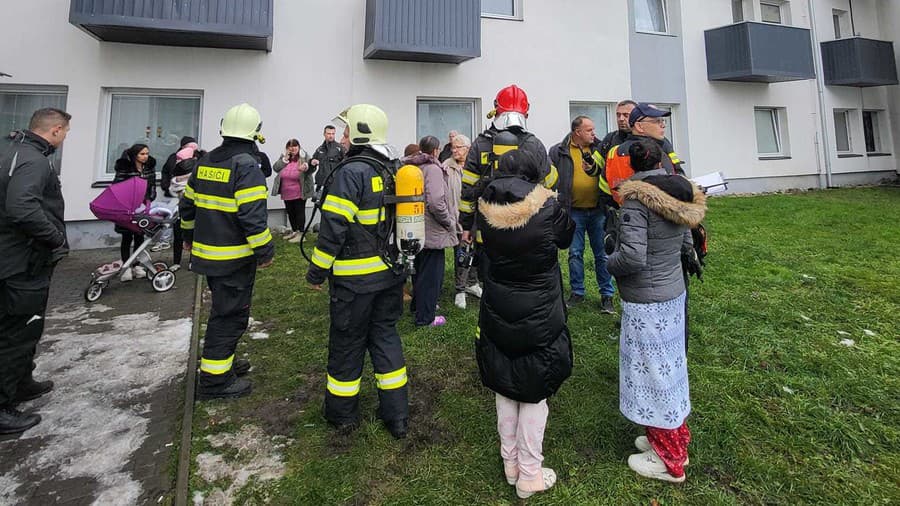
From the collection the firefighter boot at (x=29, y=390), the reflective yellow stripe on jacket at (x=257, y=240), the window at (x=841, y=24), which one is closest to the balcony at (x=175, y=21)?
the reflective yellow stripe on jacket at (x=257, y=240)

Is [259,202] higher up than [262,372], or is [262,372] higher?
[259,202]

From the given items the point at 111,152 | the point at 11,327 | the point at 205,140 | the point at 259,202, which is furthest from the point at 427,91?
the point at 11,327

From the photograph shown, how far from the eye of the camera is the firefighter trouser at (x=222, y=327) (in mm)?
3188

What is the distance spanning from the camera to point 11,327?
2939 millimetres

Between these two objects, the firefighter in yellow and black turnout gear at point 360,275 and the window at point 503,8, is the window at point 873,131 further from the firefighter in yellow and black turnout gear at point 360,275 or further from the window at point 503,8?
the firefighter in yellow and black turnout gear at point 360,275

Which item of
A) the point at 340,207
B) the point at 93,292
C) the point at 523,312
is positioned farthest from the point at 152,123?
the point at 523,312

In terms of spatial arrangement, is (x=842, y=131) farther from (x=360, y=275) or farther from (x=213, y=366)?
(x=213, y=366)

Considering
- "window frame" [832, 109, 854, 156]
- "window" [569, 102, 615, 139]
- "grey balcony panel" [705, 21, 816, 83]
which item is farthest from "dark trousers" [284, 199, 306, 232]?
"window frame" [832, 109, 854, 156]

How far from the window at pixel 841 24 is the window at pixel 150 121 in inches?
767

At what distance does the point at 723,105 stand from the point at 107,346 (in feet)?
48.3

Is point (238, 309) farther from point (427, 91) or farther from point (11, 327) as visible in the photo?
point (427, 91)

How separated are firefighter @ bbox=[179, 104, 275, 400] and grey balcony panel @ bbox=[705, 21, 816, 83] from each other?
43.7 ft

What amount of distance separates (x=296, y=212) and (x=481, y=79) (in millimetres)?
5084

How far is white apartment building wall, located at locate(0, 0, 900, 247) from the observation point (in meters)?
7.76
